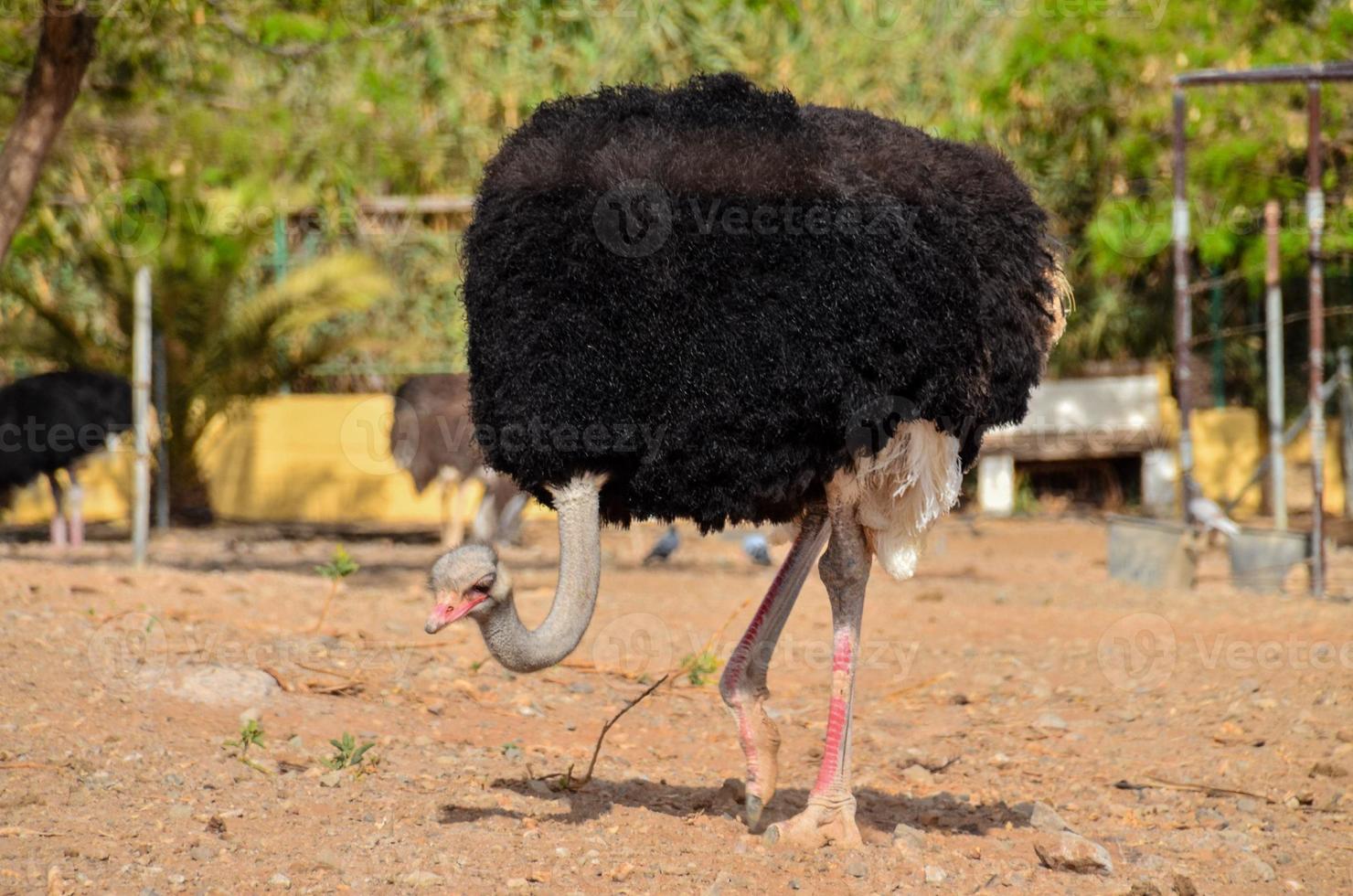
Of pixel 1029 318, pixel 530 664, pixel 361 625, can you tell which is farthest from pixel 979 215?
pixel 361 625

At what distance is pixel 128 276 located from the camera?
13898 millimetres

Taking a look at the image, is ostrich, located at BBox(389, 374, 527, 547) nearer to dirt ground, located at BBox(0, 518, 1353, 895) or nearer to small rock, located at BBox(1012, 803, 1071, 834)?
dirt ground, located at BBox(0, 518, 1353, 895)

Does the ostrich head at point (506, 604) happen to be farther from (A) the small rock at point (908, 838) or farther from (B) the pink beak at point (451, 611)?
(A) the small rock at point (908, 838)

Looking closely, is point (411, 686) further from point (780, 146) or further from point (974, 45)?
point (974, 45)

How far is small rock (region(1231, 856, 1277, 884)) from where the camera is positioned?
497cm

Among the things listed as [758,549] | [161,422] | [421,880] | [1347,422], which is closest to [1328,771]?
[421,880]

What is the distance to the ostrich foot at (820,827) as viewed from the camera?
16.0ft

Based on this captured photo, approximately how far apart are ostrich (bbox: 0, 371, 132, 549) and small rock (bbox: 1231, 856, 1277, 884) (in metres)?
9.53

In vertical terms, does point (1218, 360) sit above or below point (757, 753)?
above

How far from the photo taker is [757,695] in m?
5.05

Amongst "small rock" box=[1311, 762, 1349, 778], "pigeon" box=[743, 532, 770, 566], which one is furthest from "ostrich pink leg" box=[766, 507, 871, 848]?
"pigeon" box=[743, 532, 770, 566]

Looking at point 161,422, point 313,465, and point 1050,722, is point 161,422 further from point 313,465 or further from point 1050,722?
point 1050,722

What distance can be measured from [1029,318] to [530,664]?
6.62 ft

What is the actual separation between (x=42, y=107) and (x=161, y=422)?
19.1 ft
